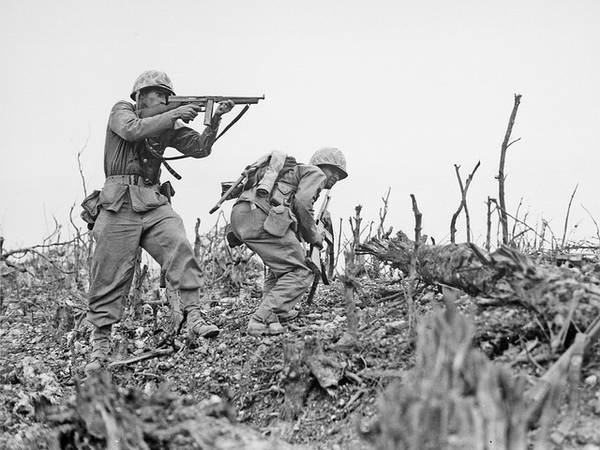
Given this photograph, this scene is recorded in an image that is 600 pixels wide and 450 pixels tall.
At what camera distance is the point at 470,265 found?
14.5ft

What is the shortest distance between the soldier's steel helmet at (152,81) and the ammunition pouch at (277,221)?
4.49 feet

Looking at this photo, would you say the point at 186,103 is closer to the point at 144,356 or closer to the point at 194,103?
the point at 194,103

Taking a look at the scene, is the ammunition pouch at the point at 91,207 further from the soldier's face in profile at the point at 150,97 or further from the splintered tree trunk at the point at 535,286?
the splintered tree trunk at the point at 535,286

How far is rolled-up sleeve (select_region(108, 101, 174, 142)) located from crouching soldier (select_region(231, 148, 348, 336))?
90cm

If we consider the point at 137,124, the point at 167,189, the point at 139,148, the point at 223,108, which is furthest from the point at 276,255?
the point at 137,124

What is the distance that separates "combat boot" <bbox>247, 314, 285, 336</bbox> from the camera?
550 centimetres

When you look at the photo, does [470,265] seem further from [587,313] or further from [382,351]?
[587,313]

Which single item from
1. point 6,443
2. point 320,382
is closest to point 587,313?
point 320,382

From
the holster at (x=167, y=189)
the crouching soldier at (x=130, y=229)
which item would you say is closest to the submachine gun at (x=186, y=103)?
the crouching soldier at (x=130, y=229)

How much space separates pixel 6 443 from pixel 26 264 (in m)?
6.86

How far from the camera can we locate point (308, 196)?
5.82 meters

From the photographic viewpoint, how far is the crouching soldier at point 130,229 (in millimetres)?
5363

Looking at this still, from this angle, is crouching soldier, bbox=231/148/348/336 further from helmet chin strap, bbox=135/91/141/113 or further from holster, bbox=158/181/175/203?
helmet chin strap, bbox=135/91/141/113

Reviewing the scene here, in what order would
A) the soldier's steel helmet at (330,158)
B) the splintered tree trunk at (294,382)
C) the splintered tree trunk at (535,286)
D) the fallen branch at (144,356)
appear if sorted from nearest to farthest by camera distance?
the splintered tree trunk at (535,286) → the splintered tree trunk at (294,382) → the fallen branch at (144,356) → the soldier's steel helmet at (330,158)
